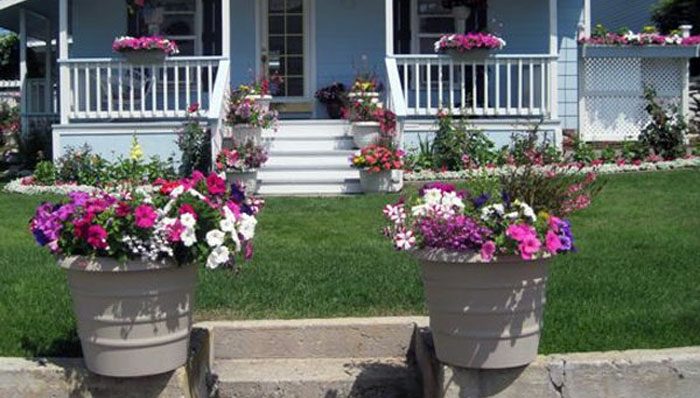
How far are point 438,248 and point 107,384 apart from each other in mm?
1615

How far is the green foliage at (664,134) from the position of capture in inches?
491

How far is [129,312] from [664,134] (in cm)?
1030

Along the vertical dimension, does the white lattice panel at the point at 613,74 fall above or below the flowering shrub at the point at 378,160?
above

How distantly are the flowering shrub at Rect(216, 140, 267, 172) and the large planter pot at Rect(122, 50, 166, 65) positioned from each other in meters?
2.01

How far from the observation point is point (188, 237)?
3.76 m

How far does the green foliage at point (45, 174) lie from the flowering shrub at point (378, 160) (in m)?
4.14

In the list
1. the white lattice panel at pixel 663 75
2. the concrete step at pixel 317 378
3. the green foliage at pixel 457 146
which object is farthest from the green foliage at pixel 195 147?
the concrete step at pixel 317 378

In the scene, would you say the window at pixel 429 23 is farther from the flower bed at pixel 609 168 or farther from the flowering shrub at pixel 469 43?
the flower bed at pixel 609 168

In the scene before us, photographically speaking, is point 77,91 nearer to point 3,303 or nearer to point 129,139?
point 129,139

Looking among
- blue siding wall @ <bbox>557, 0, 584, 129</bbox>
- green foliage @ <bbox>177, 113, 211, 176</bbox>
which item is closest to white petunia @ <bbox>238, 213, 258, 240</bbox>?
green foliage @ <bbox>177, 113, 211, 176</bbox>

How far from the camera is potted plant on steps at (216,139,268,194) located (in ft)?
35.2

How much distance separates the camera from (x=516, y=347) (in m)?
3.88

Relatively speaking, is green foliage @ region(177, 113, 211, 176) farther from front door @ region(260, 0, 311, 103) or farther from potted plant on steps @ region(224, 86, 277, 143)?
front door @ region(260, 0, 311, 103)

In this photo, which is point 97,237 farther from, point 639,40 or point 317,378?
point 639,40
